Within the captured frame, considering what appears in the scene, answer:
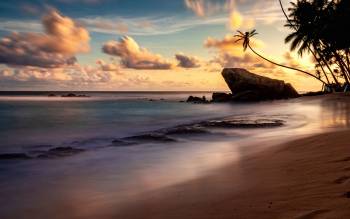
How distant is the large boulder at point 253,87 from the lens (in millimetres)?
45156

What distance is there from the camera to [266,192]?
4074 mm

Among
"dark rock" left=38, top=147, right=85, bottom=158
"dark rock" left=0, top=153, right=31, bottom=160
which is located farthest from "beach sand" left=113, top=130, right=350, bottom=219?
"dark rock" left=0, top=153, right=31, bottom=160

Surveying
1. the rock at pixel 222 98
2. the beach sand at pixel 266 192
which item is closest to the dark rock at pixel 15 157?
the beach sand at pixel 266 192

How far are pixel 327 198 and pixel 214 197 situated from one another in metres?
1.33

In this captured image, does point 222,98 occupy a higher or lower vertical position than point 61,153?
higher

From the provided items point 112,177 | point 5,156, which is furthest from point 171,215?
point 5,156

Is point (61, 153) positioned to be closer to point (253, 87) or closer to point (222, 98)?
point (253, 87)

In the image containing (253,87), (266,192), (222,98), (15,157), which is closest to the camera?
(266,192)

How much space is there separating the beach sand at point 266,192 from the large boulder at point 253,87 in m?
39.4

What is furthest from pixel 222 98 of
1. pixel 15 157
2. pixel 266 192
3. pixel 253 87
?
pixel 266 192

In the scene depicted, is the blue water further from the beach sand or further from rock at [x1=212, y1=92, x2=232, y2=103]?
rock at [x1=212, y1=92, x2=232, y2=103]

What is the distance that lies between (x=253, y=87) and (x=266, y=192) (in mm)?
43292

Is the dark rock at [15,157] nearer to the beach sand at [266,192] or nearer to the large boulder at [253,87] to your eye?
the beach sand at [266,192]

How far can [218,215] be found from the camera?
3500 mm
